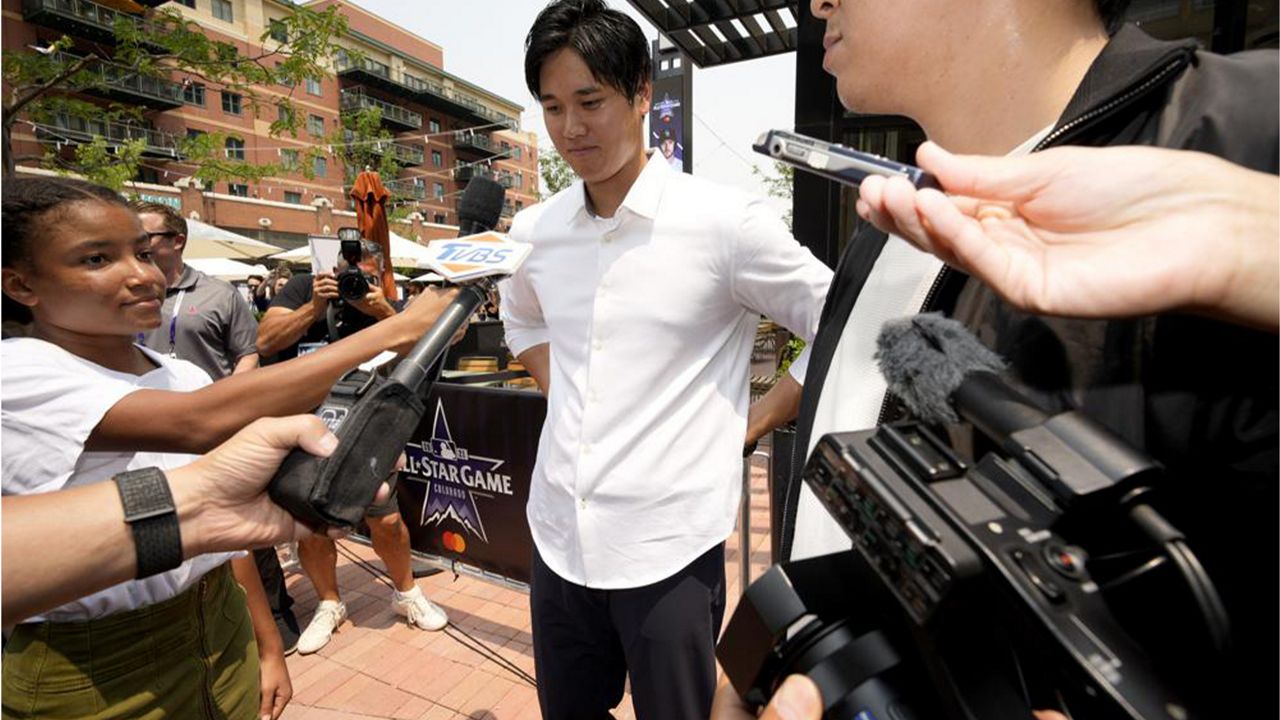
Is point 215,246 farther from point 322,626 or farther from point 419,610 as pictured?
point 419,610

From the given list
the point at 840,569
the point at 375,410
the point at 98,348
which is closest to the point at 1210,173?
the point at 840,569

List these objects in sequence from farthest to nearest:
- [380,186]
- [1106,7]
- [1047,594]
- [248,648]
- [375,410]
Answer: [380,186] < [248,648] < [375,410] < [1106,7] < [1047,594]

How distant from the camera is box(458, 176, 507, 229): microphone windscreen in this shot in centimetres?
194

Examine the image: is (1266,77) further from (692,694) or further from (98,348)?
(98,348)

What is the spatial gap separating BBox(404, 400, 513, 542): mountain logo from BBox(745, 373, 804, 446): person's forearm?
6.11ft

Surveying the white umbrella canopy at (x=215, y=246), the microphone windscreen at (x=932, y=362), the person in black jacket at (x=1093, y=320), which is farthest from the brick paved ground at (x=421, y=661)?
the white umbrella canopy at (x=215, y=246)

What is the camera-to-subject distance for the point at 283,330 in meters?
3.73

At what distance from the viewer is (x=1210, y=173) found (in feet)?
1.87

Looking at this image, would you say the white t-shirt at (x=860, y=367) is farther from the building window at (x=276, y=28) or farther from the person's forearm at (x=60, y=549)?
the building window at (x=276, y=28)

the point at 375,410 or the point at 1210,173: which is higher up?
the point at 1210,173

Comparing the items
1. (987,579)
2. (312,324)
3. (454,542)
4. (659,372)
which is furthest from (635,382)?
(312,324)

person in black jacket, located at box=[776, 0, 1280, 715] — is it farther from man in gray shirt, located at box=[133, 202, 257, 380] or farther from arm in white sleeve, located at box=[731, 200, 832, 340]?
man in gray shirt, located at box=[133, 202, 257, 380]

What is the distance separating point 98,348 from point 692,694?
78.1 inches

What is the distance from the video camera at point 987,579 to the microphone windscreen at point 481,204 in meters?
1.48
